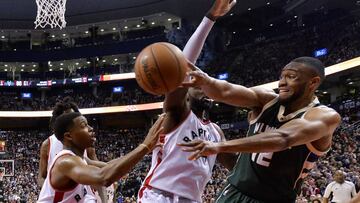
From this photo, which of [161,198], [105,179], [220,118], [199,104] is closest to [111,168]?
[105,179]

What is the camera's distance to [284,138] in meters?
2.79

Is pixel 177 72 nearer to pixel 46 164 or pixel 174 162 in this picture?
pixel 174 162

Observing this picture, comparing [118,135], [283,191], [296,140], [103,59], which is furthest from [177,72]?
[103,59]

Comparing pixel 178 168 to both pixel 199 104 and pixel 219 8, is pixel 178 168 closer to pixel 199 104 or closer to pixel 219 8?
pixel 199 104

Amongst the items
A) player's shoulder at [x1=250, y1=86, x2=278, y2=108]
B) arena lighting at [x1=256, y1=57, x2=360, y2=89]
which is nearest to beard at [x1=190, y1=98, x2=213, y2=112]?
player's shoulder at [x1=250, y1=86, x2=278, y2=108]

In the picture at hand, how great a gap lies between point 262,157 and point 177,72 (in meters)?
0.80

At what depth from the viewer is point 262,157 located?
10.5 feet

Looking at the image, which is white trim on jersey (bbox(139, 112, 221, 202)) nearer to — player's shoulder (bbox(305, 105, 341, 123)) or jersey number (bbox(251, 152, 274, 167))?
jersey number (bbox(251, 152, 274, 167))

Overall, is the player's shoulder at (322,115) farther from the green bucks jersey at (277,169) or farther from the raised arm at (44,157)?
the raised arm at (44,157)

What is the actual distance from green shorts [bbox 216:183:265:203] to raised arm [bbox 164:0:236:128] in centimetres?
59

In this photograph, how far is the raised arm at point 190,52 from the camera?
135 inches

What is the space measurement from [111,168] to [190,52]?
103cm

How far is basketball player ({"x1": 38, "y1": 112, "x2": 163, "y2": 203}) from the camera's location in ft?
10.7

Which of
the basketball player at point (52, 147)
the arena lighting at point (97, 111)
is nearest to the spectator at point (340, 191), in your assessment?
the basketball player at point (52, 147)
